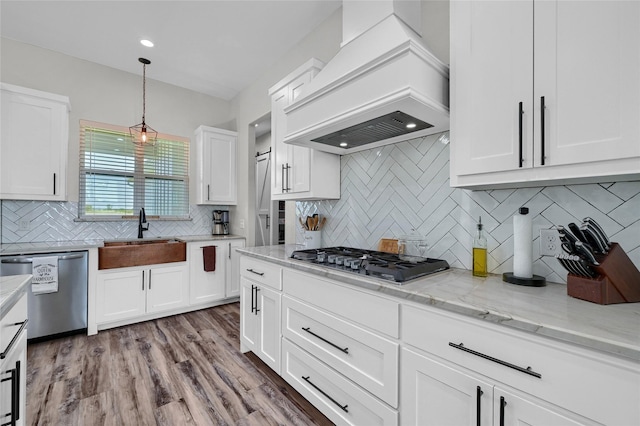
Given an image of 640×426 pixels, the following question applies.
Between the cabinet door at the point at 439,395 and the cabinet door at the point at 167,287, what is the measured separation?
3.03 meters

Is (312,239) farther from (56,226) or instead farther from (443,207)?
(56,226)

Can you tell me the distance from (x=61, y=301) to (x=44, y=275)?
0.31 m

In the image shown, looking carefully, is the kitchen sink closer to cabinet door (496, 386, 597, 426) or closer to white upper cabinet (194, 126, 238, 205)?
white upper cabinet (194, 126, 238, 205)

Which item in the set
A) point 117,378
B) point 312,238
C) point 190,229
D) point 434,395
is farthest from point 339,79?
point 190,229

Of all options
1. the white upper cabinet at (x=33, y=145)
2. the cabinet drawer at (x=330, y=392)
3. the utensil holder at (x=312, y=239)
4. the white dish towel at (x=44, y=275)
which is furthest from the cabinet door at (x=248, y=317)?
the white upper cabinet at (x=33, y=145)

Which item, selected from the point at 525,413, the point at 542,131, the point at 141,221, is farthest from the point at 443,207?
the point at 141,221

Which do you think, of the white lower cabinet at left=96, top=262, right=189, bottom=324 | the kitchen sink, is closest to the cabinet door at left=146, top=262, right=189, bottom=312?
the white lower cabinet at left=96, top=262, right=189, bottom=324

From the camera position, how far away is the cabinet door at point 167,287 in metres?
3.23

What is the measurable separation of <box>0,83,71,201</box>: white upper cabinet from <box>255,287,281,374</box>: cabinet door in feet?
8.46

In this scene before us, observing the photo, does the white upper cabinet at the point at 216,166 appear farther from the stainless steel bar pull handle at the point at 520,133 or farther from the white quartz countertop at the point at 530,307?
the stainless steel bar pull handle at the point at 520,133

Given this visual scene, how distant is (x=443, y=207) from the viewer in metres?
1.76

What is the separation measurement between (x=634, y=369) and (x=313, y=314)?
1323 millimetres

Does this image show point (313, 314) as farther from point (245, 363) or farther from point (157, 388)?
point (157, 388)

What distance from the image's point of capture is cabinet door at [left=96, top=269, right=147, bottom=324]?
9.62 feet
